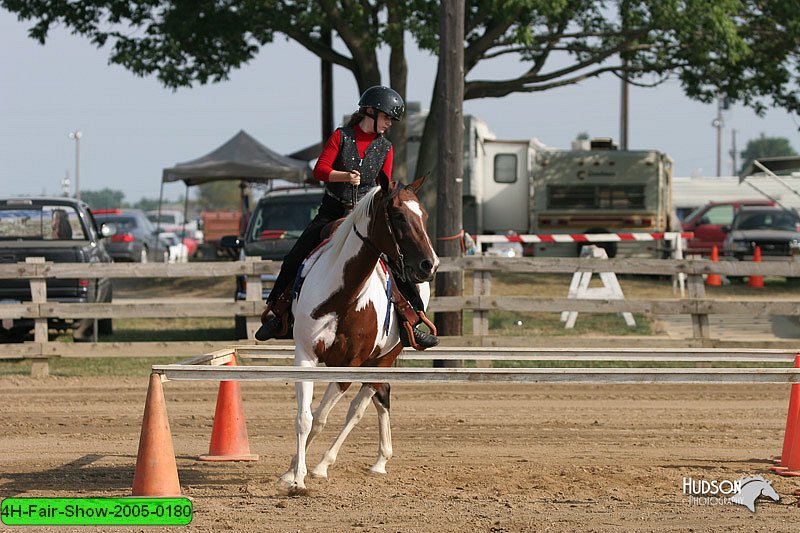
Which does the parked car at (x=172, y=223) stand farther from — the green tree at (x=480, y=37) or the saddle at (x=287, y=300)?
the saddle at (x=287, y=300)

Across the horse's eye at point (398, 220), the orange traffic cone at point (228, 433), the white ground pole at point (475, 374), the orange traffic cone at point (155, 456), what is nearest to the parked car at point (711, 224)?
the orange traffic cone at point (228, 433)

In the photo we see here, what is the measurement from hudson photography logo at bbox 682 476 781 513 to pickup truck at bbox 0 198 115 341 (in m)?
10.4

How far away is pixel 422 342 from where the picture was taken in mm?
8633

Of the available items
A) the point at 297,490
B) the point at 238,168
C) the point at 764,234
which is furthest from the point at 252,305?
the point at 764,234

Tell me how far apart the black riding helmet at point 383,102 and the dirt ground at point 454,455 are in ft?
8.31

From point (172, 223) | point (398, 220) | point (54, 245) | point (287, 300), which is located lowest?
point (172, 223)

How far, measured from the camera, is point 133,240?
34250 mm

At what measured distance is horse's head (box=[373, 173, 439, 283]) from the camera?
23.6 ft

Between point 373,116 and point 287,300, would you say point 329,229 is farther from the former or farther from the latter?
point 373,116

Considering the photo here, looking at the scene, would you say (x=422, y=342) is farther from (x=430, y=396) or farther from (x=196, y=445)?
(x=430, y=396)

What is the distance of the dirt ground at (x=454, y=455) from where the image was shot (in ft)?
23.3

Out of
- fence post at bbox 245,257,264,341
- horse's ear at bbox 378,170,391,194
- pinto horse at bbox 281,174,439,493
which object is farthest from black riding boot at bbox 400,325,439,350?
fence post at bbox 245,257,264,341

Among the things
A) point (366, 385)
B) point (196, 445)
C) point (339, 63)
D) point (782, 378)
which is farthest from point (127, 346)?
point (339, 63)

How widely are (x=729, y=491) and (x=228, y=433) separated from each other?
3.77 metres
